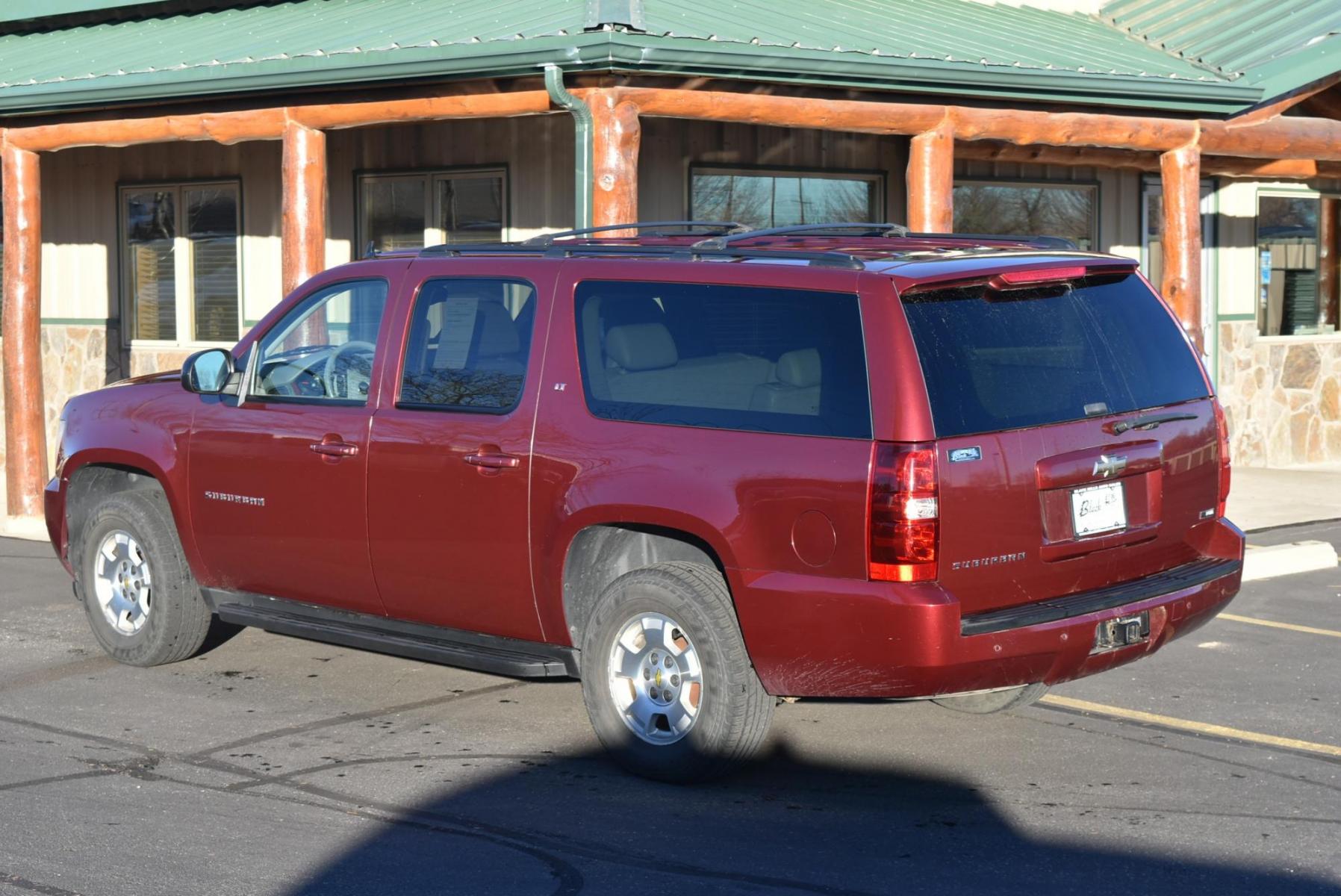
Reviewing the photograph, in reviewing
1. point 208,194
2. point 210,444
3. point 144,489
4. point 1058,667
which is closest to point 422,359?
point 210,444

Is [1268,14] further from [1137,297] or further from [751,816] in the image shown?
[751,816]

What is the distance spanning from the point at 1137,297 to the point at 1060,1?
9921 millimetres

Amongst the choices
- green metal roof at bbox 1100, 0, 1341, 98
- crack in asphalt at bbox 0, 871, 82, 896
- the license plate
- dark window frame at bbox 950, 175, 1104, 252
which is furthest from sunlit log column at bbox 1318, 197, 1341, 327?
crack in asphalt at bbox 0, 871, 82, 896

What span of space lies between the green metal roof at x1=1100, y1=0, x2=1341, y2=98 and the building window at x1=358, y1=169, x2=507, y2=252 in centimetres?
550

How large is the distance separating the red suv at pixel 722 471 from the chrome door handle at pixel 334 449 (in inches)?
0.6

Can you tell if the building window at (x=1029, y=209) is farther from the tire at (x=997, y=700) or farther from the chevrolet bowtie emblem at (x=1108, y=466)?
the chevrolet bowtie emblem at (x=1108, y=466)

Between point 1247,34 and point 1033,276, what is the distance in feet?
30.6

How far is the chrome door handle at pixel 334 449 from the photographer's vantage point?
23.8ft

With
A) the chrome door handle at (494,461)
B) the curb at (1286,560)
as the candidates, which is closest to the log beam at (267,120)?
the chrome door handle at (494,461)

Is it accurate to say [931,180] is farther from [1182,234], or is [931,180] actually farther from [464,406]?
[464,406]

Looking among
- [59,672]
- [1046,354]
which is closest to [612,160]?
[59,672]

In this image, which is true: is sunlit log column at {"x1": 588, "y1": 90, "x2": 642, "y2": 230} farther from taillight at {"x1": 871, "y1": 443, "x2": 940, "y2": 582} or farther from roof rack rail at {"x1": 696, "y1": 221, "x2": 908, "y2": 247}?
taillight at {"x1": 871, "y1": 443, "x2": 940, "y2": 582}

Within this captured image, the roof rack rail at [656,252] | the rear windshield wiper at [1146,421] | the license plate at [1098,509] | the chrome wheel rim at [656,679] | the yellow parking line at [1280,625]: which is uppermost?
the roof rack rail at [656,252]

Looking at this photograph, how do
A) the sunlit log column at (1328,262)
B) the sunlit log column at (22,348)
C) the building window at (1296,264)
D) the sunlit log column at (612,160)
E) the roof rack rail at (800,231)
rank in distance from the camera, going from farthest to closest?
1. the sunlit log column at (1328,262)
2. the building window at (1296,264)
3. the sunlit log column at (22,348)
4. the sunlit log column at (612,160)
5. the roof rack rail at (800,231)
